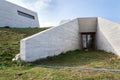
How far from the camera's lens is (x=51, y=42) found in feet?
37.1

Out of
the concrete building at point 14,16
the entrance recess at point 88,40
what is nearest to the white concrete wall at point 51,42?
the entrance recess at point 88,40

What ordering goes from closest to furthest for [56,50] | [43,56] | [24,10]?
[43,56] < [56,50] < [24,10]

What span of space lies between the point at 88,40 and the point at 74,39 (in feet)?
8.89

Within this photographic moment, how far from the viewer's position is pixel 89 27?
647 inches

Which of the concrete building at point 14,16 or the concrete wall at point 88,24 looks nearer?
the concrete wall at point 88,24

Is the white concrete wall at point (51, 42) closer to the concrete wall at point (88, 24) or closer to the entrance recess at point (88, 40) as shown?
the concrete wall at point (88, 24)

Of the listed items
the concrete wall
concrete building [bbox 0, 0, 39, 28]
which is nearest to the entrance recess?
the concrete wall

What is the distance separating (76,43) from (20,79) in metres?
9.02

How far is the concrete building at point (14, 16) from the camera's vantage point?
24172mm

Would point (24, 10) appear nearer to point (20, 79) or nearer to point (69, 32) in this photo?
point (69, 32)

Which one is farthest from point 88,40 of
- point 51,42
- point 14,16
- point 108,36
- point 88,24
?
point 14,16

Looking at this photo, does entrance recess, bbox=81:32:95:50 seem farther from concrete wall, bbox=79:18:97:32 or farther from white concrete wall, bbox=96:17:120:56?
white concrete wall, bbox=96:17:120:56

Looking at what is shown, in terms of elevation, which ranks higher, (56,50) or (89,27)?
(89,27)

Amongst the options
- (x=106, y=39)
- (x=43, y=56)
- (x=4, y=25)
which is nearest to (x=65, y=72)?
(x=43, y=56)
